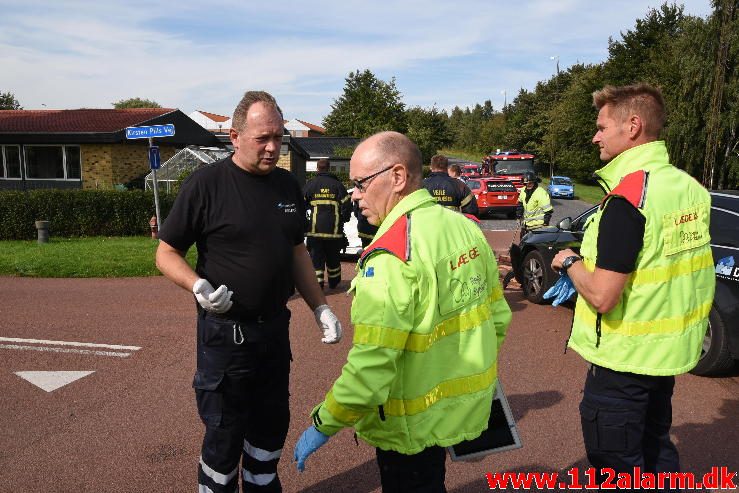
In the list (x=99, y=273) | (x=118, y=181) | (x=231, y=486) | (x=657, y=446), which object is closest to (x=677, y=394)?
(x=657, y=446)

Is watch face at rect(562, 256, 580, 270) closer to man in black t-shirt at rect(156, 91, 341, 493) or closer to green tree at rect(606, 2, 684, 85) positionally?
man in black t-shirt at rect(156, 91, 341, 493)

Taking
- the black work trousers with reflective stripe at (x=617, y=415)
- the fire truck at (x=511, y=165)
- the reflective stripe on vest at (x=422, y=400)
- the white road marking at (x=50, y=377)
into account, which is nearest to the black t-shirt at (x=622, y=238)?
the black work trousers with reflective stripe at (x=617, y=415)

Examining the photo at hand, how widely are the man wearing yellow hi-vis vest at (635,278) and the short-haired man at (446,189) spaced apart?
5769mm

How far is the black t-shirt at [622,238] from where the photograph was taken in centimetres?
223

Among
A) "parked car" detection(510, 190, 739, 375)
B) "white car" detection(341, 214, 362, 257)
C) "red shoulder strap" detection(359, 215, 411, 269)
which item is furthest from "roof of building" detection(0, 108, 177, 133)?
"red shoulder strap" detection(359, 215, 411, 269)

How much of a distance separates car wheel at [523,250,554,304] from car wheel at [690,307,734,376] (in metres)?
→ 2.59

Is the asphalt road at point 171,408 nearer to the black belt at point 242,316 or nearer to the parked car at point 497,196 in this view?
the black belt at point 242,316

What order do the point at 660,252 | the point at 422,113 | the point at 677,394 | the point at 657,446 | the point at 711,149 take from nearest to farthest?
1. the point at 660,252
2. the point at 657,446
3. the point at 677,394
4. the point at 711,149
5. the point at 422,113

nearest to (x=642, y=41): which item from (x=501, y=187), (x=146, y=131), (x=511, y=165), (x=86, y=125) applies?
(x=511, y=165)

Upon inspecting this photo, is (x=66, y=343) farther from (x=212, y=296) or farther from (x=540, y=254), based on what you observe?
(x=540, y=254)

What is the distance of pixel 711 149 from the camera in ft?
107

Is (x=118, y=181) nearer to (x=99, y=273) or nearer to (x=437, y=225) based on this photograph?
(x=99, y=273)

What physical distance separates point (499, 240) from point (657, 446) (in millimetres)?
13093

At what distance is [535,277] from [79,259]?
8.06 metres
